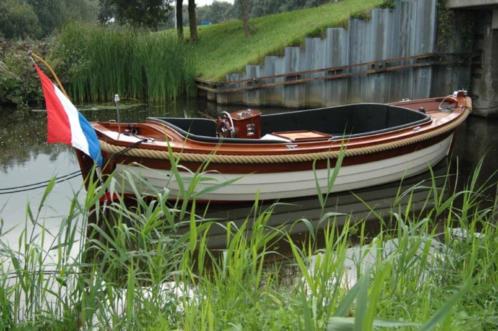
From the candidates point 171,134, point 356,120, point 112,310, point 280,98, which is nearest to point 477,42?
point 280,98

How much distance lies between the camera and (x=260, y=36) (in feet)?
57.8

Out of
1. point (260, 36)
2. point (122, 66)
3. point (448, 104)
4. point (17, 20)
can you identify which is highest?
point (17, 20)

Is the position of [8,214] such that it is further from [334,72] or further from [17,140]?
[334,72]

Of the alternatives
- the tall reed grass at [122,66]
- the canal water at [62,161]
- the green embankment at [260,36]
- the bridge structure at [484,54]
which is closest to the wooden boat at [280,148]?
the canal water at [62,161]

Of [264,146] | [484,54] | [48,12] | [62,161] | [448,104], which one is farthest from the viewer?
[48,12]

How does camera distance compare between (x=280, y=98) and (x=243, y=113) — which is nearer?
(x=243, y=113)

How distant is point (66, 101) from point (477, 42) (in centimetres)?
1073

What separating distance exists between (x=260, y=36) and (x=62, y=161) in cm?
982

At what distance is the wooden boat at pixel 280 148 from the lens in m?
6.38

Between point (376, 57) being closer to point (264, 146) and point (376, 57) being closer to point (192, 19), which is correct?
point (264, 146)

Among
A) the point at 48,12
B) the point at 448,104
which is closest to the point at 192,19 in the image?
the point at 448,104

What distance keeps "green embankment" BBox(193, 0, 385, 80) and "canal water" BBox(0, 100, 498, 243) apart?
1524 mm

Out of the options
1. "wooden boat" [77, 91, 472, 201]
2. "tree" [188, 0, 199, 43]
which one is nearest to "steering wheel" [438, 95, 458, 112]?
"wooden boat" [77, 91, 472, 201]

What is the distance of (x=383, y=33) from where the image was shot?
12.9 m
